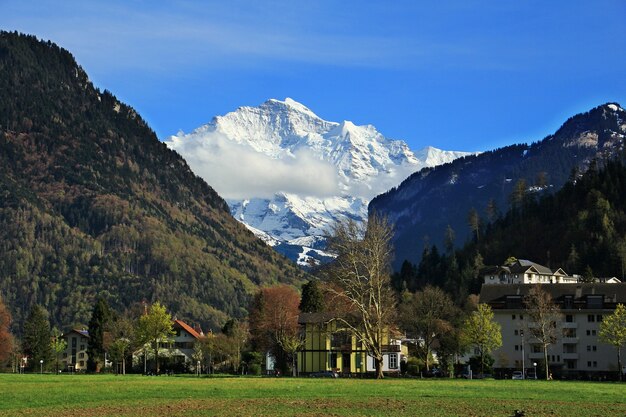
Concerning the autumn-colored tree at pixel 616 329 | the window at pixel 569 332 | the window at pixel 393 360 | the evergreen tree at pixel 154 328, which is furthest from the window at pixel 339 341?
the window at pixel 569 332

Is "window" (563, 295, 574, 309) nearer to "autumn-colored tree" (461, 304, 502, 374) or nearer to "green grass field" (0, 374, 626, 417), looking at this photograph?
"autumn-colored tree" (461, 304, 502, 374)

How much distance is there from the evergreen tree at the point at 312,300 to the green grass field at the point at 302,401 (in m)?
73.7

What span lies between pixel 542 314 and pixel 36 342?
90.9 metres

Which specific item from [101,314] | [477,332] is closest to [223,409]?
[477,332]

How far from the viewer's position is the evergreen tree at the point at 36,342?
7224 inches

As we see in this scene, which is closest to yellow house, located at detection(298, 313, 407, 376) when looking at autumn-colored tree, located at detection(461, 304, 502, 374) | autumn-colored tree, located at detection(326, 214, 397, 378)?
autumn-colored tree, located at detection(461, 304, 502, 374)

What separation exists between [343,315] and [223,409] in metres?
71.4

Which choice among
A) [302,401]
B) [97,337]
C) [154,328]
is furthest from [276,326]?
[302,401]

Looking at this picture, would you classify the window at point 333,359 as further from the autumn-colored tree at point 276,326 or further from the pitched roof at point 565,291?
the pitched roof at point 565,291

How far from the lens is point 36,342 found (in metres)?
184

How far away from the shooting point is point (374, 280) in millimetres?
108625

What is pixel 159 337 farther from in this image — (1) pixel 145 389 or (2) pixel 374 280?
(1) pixel 145 389

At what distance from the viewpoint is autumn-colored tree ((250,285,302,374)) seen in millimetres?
141750

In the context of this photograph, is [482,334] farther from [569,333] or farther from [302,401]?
[302,401]
